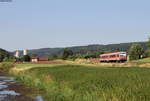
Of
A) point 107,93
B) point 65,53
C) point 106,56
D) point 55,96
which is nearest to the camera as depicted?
point 107,93

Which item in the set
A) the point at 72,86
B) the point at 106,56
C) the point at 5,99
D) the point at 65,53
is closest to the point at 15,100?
the point at 5,99

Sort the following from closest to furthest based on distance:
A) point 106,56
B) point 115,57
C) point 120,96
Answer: point 120,96, point 115,57, point 106,56

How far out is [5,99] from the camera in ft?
81.9

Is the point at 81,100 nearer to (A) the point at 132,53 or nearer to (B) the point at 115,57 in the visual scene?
(B) the point at 115,57

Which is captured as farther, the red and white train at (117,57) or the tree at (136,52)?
the tree at (136,52)

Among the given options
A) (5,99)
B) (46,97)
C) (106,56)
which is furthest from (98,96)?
(106,56)

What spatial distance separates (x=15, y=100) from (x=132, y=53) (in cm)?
12267

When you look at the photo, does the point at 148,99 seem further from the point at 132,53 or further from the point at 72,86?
the point at 132,53

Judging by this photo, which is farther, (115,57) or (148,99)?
(115,57)

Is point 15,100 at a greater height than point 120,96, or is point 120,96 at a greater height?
point 120,96

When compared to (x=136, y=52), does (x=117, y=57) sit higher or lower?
lower

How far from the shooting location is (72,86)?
2428 centimetres

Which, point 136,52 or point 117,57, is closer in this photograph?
point 117,57

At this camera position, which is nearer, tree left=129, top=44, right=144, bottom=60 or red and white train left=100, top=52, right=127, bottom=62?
red and white train left=100, top=52, right=127, bottom=62
